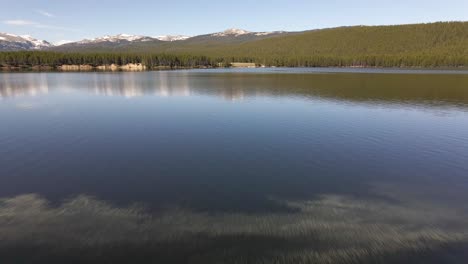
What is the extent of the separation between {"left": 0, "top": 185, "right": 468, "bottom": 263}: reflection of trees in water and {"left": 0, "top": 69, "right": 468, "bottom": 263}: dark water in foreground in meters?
0.08

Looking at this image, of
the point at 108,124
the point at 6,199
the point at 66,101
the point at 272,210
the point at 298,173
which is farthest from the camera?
the point at 66,101

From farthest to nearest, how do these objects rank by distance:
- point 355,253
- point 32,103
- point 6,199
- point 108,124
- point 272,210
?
point 32,103, point 108,124, point 6,199, point 272,210, point 355,253

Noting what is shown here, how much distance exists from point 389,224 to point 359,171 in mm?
7235

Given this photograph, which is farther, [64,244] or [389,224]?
[389,224]

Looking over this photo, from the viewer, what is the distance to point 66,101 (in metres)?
58.1

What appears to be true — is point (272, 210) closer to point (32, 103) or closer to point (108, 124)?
point (108, 124)

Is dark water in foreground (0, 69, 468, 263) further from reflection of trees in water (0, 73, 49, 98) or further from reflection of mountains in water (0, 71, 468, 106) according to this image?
reflection of trees in water (0, 73, 49, 98)

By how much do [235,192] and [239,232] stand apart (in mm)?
4200

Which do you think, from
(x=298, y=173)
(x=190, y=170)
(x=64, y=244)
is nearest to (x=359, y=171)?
(x=298, y=173)

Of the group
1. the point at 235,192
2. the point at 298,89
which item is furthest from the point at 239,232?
the point at 298,89

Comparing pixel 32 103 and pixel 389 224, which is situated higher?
pixel 32 103

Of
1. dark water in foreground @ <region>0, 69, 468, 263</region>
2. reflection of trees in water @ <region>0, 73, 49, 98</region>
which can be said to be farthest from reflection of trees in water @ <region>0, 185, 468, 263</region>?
reflection of trees in water @ <region>0, 73, 49, 98</region>

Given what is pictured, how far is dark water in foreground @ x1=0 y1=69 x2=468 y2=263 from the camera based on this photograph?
13430 mm

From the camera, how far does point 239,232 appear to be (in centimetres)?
1452
